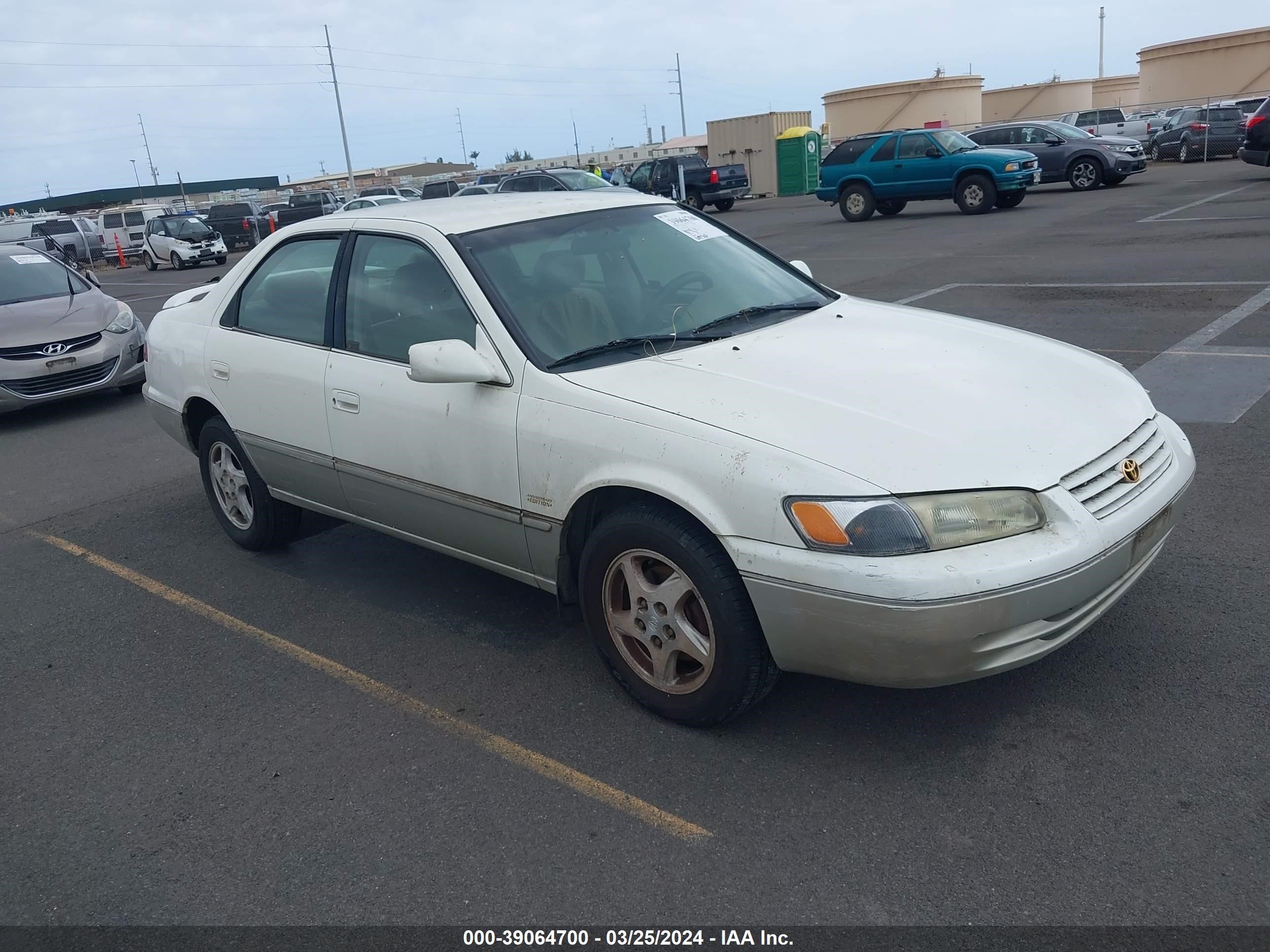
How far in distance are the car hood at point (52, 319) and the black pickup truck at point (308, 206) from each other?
2461 cm

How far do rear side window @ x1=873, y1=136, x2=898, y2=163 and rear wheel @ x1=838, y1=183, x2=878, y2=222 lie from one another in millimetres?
611

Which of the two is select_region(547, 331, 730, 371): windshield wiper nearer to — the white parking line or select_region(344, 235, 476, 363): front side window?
select_region(344, 235, 476, 363): front side window

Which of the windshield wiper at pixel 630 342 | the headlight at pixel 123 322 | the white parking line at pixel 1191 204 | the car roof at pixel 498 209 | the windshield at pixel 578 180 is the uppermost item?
the car roof at pixel 498 209

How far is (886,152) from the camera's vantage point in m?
22.0

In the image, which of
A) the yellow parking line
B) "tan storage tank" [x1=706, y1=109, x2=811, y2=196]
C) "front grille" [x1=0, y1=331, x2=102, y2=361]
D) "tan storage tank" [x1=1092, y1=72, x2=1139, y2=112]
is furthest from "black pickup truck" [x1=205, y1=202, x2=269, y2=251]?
"tan storage tank" [x1=1092, y1=72, x2=1139, y2=112]

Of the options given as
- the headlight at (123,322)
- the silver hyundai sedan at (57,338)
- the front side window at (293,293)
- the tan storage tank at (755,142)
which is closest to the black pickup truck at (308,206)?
the tan storage tank at (755,142)

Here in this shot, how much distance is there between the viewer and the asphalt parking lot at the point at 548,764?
9.00 feet

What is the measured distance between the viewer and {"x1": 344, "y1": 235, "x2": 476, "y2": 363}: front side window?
4.05 meters

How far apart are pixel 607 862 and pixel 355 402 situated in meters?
2.21

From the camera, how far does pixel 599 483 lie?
3402mm

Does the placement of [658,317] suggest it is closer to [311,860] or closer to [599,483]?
[599,483]

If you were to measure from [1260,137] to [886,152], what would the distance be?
22.6ft

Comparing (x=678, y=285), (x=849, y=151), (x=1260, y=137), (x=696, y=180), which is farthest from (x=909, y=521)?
(x=696, y=180)

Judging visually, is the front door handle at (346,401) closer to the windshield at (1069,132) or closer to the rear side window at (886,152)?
the rear side window at (886,152)
